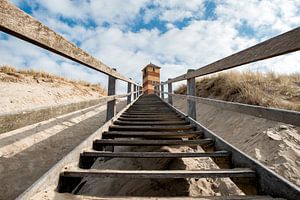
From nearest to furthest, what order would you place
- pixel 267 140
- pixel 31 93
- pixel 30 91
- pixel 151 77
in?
pixel 267 140, pixel 31 93, pixel 30 91, pixel 151 77

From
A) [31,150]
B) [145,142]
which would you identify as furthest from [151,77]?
[145,142]

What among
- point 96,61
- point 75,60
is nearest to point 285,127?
point 96,61

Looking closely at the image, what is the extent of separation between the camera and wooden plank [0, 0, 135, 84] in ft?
3.16

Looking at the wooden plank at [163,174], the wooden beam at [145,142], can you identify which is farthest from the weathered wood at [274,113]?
the wooden beam at [145,142]

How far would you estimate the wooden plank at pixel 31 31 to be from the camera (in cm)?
96

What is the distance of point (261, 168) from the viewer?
1416 millimetres

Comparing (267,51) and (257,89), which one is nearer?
(267,51)

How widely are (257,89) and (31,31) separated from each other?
670 cm

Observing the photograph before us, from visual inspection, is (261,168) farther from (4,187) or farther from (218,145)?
(4,187)

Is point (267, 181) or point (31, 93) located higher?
point (31, 93)

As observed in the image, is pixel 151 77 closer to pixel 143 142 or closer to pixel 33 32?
pixel 143 142

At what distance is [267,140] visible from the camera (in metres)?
3.80

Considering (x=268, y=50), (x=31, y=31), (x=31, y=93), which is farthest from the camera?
(x=31, y=93)

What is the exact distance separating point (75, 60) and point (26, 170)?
2809 mm
